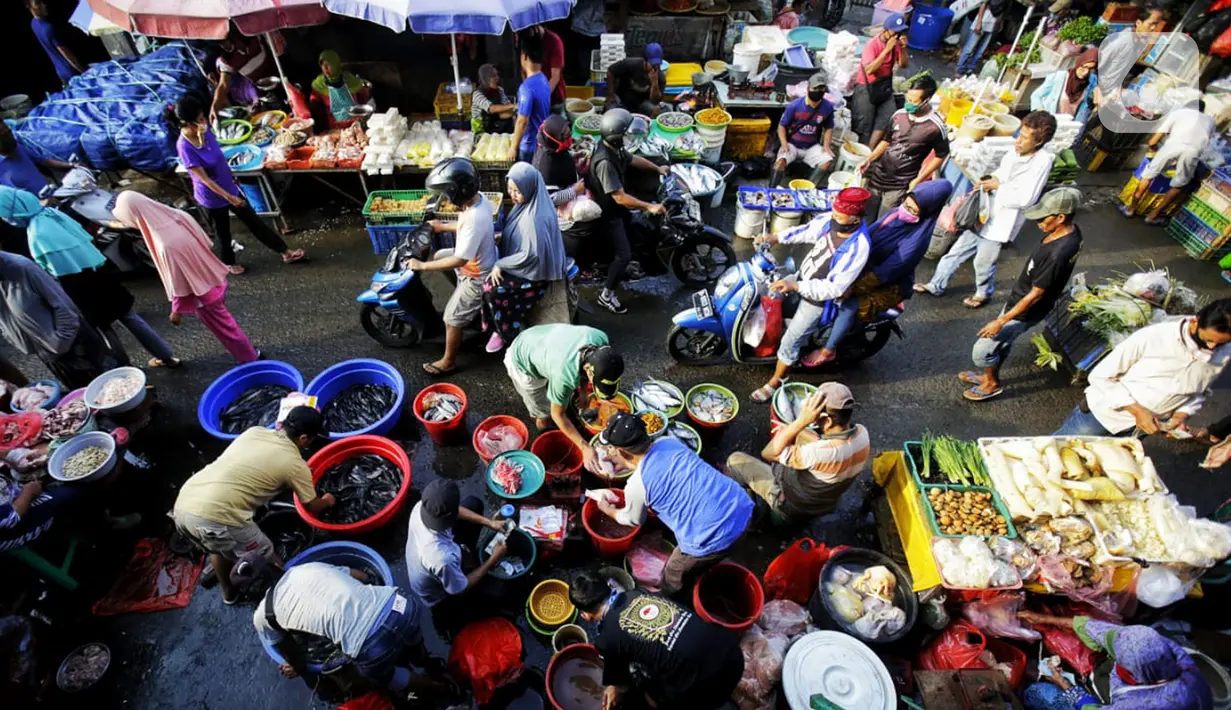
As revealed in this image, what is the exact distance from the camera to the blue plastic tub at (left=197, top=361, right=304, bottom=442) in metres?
5.05

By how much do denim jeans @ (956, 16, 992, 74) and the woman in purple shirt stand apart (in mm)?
12832

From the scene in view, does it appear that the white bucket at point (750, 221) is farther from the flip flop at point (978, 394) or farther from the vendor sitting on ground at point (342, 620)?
the vendor sitting on ground at point (342, 620)

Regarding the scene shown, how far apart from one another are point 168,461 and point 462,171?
3682 millimetres

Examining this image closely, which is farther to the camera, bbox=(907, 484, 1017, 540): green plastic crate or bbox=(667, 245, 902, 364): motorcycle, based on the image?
bbox=(667, 245, 902, 364): motorcycle

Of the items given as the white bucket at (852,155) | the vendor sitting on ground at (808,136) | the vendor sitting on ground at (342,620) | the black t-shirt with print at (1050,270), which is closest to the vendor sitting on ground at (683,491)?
the vendor sitting on ground at (342,620)

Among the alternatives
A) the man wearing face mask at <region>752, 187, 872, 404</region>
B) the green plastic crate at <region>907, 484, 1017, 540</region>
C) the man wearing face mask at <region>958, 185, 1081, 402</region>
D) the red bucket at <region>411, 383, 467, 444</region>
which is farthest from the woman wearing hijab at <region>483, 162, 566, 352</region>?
the man wearing face mask at <region>958, 185, 1081, 402</region>

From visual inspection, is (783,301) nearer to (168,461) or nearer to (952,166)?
(952,166)

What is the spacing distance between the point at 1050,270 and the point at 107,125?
10.5 meters

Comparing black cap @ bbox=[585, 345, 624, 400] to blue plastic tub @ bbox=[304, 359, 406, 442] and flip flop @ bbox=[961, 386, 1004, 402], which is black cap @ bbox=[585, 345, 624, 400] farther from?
flip flop @ bbox=[961, 386, 1004, 402]

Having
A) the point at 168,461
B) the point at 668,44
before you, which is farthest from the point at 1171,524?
the point at 668,44

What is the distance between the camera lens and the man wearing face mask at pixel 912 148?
21.9 ft

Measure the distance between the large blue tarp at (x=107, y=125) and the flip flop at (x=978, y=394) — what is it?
9.78 metres

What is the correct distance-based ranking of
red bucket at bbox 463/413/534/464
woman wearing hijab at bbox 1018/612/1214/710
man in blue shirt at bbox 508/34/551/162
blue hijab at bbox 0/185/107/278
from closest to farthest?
woman wearing hijab at bbox 1018/612/1214/710 → blue hijab at bbox 0/185/107/278 → red bucket at bbox 463/413/534/464 → man in blue shirt at bbox 508/34/551/162

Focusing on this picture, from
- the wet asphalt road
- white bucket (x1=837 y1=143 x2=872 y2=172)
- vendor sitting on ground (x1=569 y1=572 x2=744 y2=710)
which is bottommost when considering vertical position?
the wet asphalt road
